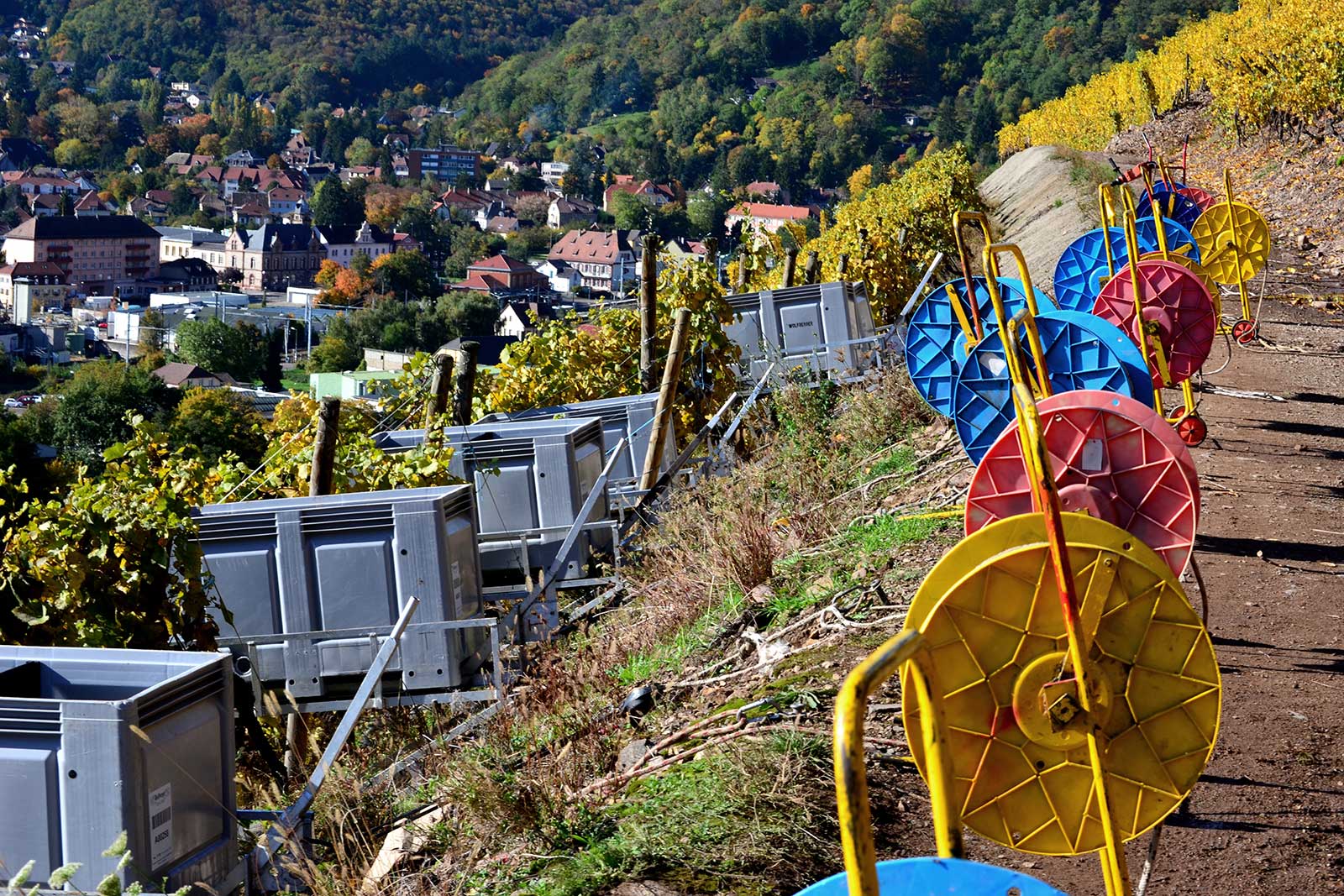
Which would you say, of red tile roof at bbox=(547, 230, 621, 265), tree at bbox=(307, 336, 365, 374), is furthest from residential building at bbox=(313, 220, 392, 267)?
tree at bbox=(307, 336, 365, 374)

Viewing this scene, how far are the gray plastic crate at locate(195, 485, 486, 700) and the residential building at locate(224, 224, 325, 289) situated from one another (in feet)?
472

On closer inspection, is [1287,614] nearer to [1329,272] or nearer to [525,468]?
[525,468]

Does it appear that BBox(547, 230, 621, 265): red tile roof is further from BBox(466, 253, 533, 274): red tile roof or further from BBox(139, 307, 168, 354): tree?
BBox(139, 307, 168, 354): tree

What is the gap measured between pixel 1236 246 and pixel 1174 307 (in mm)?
4823

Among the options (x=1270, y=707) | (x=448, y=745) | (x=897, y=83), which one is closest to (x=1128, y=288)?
(x=1270, y=707)

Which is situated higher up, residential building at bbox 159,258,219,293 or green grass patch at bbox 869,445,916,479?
residential building at bbox 159,258,219,293

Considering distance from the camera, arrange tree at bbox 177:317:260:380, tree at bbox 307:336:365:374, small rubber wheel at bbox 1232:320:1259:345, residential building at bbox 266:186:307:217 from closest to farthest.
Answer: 1. small rubber wheel at bbox 1232:320:1259:345
2. tree at bbox 177:317:260:380
3. tree at bbox 307:336:365:374
4. residential building at bbox 266:186:307:217

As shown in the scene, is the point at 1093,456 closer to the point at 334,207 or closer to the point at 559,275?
the point at 559,275

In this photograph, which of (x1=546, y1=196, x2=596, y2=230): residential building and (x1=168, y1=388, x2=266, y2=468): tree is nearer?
(x1=168, y1=388, x2=266, y2=468): tree

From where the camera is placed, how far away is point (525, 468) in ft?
31.1

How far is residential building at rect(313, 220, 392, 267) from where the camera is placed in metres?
150

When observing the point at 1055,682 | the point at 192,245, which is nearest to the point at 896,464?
the point at 1055,682

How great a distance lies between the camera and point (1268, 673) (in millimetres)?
5633

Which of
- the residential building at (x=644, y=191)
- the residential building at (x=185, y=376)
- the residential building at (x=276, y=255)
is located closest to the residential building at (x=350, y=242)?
the residential building at (x=276, y=255)
